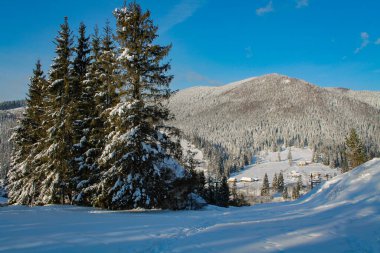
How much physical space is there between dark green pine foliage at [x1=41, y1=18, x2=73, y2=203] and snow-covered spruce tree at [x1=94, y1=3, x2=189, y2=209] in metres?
3.85

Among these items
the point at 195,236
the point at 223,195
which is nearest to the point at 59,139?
the point at 195,236

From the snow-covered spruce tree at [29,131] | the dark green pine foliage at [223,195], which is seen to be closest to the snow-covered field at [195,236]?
the snow-covered spruce tree at [29,131]

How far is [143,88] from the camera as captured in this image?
60.2ft

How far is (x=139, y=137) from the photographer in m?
17.2

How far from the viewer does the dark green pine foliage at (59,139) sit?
20562 millimetres

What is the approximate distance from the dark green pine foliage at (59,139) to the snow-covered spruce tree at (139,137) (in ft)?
12.6

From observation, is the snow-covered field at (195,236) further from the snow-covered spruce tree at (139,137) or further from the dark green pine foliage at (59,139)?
the dark green pine foliage at (59,139)

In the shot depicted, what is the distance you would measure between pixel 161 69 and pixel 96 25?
986 cm

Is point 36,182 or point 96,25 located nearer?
point 36,182

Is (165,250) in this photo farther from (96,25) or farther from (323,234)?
(96,25)

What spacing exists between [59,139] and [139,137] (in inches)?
302

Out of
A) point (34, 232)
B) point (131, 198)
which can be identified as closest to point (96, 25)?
point (131, 198)

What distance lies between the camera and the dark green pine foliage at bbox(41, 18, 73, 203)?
2056 cm

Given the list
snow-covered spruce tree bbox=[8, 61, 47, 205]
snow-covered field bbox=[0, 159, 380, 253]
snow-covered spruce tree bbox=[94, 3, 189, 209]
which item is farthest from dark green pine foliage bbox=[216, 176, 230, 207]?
snow-covered field bbox=[0, 159, 380, 253]
